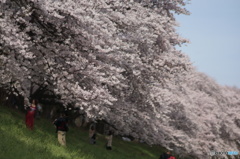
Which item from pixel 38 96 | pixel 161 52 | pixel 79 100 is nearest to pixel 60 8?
pixel 79 100

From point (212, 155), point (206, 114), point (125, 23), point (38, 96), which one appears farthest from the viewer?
point (206, 114)

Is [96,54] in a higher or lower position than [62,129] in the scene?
higher

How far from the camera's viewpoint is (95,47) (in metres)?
17.1

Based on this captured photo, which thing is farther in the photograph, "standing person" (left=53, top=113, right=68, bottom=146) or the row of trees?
"standing person" (left=53, top=113, right=68, bottom=146)

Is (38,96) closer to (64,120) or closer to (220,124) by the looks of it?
(64,120)

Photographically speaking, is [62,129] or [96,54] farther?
[62,129]

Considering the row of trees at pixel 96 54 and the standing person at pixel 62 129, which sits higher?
the row of trees at pixel 96 54

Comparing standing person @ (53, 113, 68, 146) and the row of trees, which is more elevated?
the row of trees

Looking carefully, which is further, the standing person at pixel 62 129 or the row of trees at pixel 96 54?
the standing person at pixel 62 129

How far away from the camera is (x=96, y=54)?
59.6 feet

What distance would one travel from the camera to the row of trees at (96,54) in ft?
52.8

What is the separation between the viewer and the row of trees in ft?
52.8

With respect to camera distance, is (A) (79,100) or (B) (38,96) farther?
(B) (38,96)

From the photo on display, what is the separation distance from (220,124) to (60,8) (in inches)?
1829
